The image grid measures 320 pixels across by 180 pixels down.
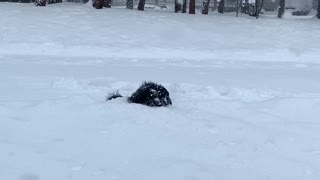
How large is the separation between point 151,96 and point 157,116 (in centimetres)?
60

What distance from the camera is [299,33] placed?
23234mm

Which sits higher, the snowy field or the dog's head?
the dog's head

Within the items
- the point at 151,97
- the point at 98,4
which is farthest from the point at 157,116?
the point at 98,4

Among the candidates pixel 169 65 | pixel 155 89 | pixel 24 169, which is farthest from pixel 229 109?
pixel 169 65

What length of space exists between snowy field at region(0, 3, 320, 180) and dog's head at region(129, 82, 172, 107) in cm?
19

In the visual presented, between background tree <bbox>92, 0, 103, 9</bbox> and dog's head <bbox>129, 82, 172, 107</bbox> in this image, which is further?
background tree <bbox>92, 0, 103, 9</bbox>

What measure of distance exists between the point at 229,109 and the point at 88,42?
11645 millimetres

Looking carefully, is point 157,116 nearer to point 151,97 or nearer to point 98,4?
point 151,97

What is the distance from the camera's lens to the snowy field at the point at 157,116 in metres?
5.08

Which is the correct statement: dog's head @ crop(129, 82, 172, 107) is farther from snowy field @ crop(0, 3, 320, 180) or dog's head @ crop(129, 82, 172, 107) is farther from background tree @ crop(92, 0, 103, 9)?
background tree @ crop(92, 0, 103, 9)

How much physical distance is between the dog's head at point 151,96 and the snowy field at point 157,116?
0.63 feet

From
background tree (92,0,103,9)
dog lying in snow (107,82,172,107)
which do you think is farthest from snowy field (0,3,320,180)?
background tree (92,0,103,9)

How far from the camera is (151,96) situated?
7.36 meters

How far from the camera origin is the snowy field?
5.08m
